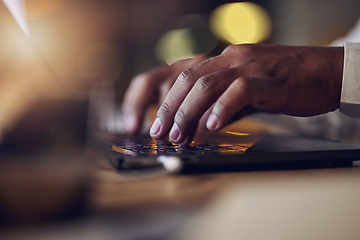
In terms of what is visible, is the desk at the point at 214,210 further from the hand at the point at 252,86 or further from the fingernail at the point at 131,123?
the fingernail at the point at 131,123

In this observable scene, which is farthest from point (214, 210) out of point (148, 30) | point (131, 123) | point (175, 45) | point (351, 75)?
point (148, 30)

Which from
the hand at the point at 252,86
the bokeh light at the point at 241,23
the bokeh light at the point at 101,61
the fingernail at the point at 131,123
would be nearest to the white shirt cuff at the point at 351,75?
the hand at the point at 252,86

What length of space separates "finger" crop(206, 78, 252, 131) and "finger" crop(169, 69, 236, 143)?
3 cm

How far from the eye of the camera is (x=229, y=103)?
444 millimetres

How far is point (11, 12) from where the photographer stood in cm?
49

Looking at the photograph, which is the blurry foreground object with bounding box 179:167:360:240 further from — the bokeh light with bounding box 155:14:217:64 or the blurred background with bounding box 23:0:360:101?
the bokeh light with bounding box 155:14:217:64

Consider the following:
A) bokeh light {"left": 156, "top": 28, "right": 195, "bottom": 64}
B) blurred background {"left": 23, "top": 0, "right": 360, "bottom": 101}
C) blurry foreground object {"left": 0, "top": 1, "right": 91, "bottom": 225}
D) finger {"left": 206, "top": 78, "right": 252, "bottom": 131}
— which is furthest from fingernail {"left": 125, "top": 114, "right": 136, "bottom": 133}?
bokeh light {"left": 156, "top": 28, "right": 195, "bottom": 64}

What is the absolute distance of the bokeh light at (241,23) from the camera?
10.9 feet

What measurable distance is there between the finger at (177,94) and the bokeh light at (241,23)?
288cm

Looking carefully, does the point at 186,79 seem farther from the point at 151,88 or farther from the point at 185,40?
the point at 185,40

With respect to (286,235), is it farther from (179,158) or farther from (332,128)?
(332,128)

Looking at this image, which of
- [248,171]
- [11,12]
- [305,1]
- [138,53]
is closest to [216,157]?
Answer: [248,171]

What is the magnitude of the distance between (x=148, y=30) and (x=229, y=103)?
343 cm

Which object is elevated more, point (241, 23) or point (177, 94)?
point (241, 23)
